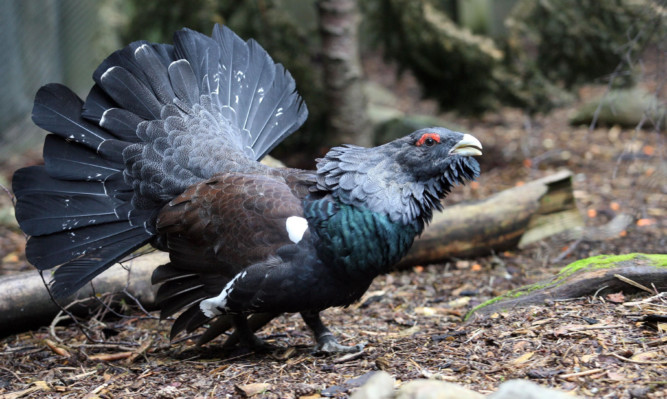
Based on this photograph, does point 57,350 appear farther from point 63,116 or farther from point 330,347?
point 330,347

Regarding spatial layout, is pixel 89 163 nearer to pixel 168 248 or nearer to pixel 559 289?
pixel 168 248

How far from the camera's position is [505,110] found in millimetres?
12242

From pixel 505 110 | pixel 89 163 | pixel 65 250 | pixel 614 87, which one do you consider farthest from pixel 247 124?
pixel 505 110

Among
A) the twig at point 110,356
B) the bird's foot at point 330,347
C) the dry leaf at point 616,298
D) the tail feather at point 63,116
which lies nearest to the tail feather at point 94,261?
the twig at point 110,356

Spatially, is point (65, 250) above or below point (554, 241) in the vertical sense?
above

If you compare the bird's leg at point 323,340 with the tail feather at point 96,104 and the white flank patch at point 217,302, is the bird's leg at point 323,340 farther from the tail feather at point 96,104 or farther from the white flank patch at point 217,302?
the tail feather at point 96,104

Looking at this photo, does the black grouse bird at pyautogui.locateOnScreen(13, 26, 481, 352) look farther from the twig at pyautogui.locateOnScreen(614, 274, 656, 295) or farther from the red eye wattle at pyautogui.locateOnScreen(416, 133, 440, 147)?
the twig at pyautogui.locateOnScreen(614, 274, 656, 295)

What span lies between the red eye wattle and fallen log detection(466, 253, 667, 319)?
1.22m

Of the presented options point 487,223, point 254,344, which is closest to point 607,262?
point 487,223

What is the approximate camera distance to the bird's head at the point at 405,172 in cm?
389

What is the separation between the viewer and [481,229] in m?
5.86

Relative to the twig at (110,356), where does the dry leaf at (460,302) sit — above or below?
below

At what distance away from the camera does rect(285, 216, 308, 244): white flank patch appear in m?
3.88

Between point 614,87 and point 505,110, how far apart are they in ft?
12.4
